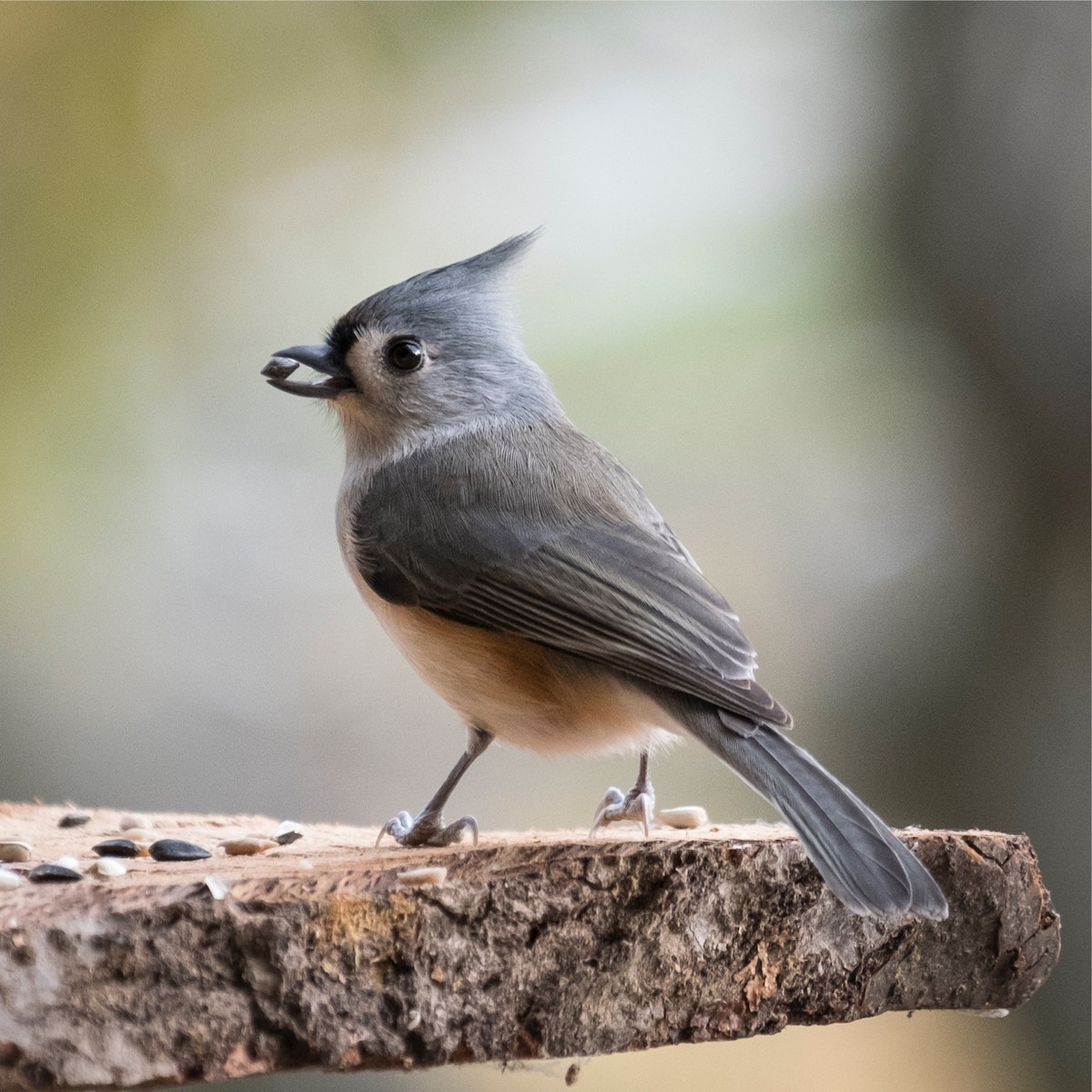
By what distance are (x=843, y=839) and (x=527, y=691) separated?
0.68m

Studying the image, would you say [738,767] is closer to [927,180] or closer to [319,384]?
[319,384]

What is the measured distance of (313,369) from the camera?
8.66 ft

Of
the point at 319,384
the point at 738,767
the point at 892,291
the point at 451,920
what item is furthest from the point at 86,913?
the point at 892,291

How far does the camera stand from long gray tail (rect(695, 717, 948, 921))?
5.31ft

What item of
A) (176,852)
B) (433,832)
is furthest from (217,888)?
(433,832)

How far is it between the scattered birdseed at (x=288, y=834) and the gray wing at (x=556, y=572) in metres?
0.47

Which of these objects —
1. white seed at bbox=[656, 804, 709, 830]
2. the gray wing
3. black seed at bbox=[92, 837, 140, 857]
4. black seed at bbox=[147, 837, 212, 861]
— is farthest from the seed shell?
white seed at bbox=[656, 804, 709, 830]

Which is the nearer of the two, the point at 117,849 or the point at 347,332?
the point at 117,849

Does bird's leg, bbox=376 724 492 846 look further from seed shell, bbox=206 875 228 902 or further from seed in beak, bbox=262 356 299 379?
seed in beak, bbox=262 356 299 379

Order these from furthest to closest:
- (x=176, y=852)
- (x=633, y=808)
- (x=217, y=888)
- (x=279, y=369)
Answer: (x=279, y=369), (x=633, y=808), (x=176, y=852), (x=217, y=888)

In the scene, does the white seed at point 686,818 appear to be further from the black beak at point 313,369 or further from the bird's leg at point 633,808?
the black beak at point 313,369

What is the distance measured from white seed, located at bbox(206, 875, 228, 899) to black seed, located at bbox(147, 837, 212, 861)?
16.8 inches

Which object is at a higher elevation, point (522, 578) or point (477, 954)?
point (522, 578)

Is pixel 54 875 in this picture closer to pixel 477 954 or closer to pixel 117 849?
pixel 117 849
